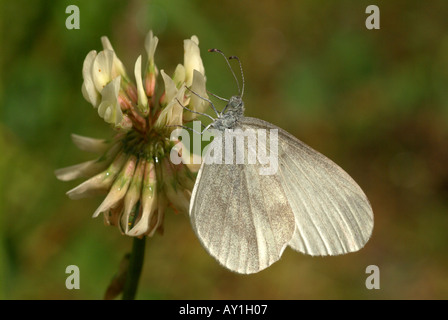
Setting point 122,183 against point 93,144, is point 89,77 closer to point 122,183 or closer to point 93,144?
point 93,144

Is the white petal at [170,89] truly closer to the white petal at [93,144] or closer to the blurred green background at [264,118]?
the white petal at [93,144]

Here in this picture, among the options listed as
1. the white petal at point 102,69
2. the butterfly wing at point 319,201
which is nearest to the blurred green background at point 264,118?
the white petal at point 102,69


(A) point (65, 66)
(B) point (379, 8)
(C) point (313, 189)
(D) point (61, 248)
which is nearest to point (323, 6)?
(B) point (379, 8)

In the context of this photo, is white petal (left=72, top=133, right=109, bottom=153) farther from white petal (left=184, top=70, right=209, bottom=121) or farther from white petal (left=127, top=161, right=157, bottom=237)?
white petal (left=184, top=70, right=209, bottom=121)

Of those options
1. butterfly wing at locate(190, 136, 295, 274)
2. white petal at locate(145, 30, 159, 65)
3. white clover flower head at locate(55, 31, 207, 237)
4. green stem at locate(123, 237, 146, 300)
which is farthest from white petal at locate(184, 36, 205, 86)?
green stem at locate(123, 237, 146, 300)

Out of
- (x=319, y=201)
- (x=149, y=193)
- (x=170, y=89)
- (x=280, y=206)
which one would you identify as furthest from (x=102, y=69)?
(x=319, y=201)
